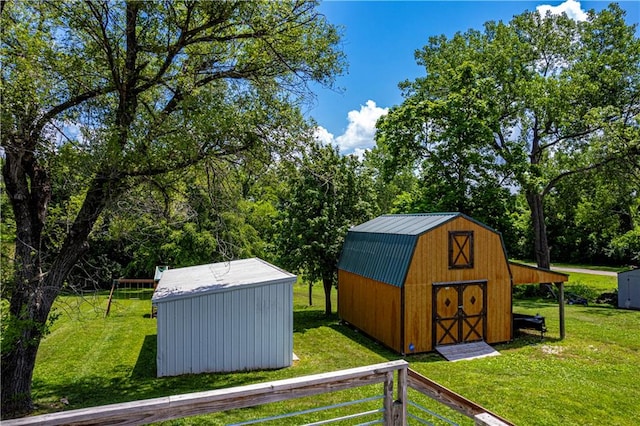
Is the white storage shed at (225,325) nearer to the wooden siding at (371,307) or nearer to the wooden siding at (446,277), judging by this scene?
the wooden siding at (371,307)

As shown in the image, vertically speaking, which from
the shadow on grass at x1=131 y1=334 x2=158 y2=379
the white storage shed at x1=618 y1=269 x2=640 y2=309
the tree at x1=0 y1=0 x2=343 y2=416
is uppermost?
the tree at x1=0 y1=0 x2=343 y2=416

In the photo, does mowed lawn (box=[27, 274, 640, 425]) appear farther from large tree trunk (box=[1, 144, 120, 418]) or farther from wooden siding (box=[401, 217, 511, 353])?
wooden siding (box=[401, 217, 511, 353])

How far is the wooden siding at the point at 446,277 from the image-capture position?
405 inches

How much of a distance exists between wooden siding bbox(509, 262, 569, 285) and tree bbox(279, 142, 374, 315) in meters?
5.90

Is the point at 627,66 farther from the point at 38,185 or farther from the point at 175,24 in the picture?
the point at 38,185

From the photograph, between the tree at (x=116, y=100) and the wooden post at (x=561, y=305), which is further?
the wooden post at (x=561, y=305)

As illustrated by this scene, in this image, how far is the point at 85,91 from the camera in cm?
612

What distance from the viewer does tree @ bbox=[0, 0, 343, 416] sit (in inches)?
213

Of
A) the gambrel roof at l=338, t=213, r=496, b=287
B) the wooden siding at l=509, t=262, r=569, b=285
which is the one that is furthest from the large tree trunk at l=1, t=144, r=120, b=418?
the wooden siding at l=509, t=262, r=569, b=285

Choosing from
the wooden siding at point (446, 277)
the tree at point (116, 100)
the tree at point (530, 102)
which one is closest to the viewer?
the tree at point (116, 100)

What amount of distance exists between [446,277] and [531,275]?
3094 mm

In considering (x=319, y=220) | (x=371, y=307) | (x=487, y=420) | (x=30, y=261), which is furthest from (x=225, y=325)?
(x=487, y=420)

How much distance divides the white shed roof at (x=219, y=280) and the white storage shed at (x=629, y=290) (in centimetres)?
1555

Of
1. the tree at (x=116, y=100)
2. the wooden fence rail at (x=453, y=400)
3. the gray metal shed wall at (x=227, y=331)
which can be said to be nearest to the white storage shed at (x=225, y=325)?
the gray metal shed wall at (x=227, y=331)
